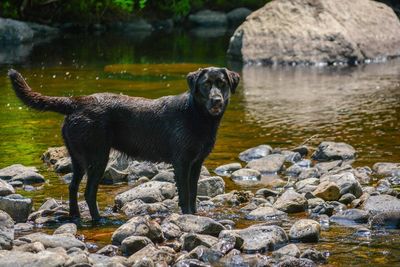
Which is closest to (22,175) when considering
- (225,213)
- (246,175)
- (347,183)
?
(246,175)

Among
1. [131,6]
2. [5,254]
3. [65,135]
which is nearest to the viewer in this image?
[5,254]

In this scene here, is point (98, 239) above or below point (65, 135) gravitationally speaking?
below

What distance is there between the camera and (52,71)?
82.7 feet

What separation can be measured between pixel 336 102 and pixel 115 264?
12.9 metres

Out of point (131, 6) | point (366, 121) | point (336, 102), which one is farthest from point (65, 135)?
point (131, 6)

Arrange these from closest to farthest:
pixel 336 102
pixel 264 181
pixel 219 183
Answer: pixel 219 183, pixel 264 181, pixel 336 102

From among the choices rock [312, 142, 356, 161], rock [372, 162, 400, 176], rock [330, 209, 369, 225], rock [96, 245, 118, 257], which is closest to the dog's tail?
rock [96, 245, 118, 257]

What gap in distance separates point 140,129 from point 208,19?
32.9 m

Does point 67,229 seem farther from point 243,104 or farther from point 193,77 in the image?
point 243,104

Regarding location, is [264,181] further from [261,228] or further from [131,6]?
[131,6]

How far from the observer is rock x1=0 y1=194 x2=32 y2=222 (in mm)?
10125

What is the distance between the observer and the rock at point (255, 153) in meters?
14.5

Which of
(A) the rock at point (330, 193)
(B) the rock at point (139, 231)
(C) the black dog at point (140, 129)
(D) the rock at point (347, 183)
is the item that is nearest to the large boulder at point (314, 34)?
(D) the rock at point (347, 183)

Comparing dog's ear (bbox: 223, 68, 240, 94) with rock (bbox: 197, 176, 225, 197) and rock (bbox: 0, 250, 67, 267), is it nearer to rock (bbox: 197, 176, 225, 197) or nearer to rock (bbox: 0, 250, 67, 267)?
rock (bbox: 197, 176, 225, 197)
